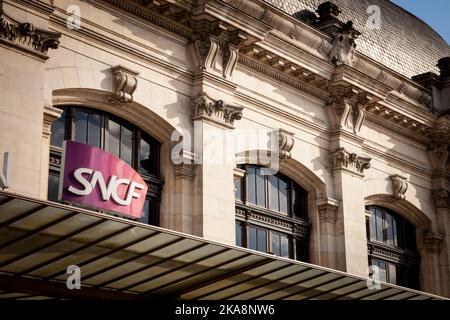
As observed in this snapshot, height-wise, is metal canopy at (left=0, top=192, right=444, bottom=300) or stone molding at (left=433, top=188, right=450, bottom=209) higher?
stone molding at (left=433, top=188, right=450, bottom=209)

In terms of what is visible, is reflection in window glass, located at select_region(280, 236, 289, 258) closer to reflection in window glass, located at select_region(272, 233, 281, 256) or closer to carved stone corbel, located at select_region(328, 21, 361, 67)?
reflection in window glass, located at select_region(272, 233, 281, 256)

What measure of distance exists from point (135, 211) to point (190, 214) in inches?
107

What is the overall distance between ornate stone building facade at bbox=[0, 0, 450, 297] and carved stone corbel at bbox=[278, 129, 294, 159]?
0.19ft

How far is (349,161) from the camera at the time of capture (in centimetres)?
2875

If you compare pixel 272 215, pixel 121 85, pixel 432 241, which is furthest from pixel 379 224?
pixel 121 85

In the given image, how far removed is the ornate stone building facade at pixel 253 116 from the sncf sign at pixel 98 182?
716 millimetres

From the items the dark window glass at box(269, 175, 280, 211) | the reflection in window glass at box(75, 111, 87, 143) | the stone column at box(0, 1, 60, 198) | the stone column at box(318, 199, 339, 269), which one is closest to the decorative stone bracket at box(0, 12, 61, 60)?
the stone column at box(0, 1, 60, 198)

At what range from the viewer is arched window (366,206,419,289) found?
3030 centimetres

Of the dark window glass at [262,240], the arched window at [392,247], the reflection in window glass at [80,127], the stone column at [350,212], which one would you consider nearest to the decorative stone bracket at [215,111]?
the reflection in window glass at [80,127]

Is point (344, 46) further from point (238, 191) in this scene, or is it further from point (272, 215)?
point (238, 191)

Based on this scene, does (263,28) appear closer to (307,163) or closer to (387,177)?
(307,163)

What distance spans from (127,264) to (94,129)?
4409 millimetres

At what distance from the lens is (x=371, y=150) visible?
30.5 m
